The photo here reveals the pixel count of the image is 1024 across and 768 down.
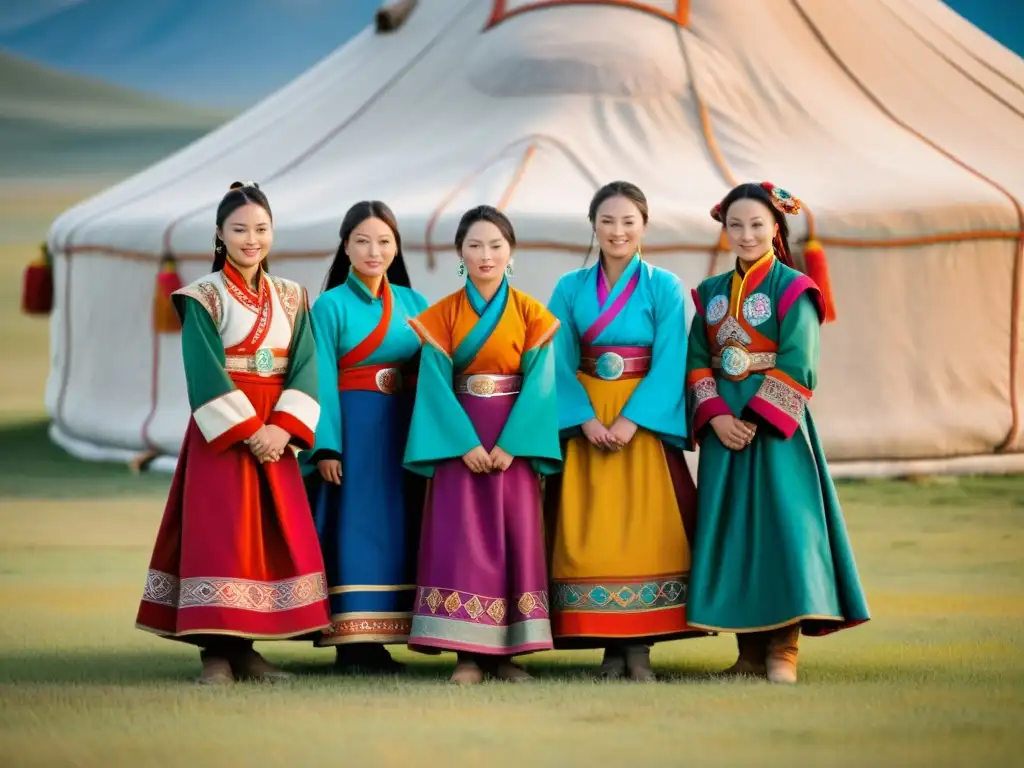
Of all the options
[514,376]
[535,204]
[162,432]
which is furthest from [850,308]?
[514,376]

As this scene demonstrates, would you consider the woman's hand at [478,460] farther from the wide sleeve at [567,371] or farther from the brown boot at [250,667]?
the brown boot at [250,667]

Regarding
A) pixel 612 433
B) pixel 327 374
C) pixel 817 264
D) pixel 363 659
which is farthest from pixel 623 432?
pixel 817 264

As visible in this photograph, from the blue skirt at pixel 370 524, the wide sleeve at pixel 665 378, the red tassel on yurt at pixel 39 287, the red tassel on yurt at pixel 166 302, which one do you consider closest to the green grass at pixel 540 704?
the blue skirt at pixel 370 524

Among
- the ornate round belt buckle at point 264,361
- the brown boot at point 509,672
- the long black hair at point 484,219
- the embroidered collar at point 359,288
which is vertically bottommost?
the brown boot at point 509,672

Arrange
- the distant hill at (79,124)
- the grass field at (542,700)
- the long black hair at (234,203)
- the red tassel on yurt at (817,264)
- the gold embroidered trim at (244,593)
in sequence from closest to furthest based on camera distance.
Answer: the grass field at (542,700), the gold embroidered trim at (244,593), the long black hair at (234,203), the red tassel on yurt at (817,264), the distant hill at (79,124)

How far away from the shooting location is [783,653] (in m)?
3.46

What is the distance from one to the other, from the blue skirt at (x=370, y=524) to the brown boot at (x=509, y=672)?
19 cm

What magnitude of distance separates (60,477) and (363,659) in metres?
3.74

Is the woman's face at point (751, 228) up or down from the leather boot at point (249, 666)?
up

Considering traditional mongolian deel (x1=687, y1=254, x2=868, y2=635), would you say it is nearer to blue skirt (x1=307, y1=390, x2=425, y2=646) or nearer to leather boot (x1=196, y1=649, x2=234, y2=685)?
blue skirt (x1=307, y1=390, x2=425, y2=646)

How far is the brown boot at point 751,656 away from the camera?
350 cm

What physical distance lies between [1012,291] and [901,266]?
1.57 ft

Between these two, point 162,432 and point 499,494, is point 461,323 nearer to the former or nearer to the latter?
point 499,494

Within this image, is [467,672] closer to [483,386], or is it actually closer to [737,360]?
[483,386]
